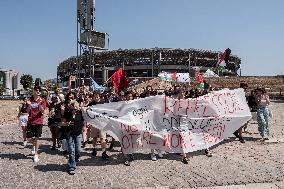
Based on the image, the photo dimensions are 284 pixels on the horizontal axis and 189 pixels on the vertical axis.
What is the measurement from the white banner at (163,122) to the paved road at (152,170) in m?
0.42

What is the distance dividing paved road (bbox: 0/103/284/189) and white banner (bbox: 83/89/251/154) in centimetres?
42

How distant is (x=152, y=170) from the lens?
8.38 meters

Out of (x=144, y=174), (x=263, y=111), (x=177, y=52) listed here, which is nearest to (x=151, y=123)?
(x=144, y=174)

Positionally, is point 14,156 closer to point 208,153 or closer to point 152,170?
point 152,170

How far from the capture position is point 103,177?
25.6 ft

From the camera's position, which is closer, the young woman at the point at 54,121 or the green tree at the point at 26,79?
the young woman at the point at 54,121

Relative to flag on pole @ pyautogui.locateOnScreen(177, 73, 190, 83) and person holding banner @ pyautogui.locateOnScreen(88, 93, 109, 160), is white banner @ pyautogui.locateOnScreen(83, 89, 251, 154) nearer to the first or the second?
person holding banner @ pyautogui.locateOnScreen(88, 93, 109, 160)

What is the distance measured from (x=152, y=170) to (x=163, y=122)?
1796 millimetres

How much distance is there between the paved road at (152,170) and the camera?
287 inches

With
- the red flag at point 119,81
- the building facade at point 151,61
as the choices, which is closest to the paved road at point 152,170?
the red flag at point 119,81

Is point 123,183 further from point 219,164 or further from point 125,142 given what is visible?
point 219,164

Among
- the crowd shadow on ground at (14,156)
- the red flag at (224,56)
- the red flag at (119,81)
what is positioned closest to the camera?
the crowd shadow on ground at (14,156)

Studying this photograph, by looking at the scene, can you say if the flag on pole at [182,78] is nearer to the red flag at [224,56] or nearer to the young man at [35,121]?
the red flag at [224,56]

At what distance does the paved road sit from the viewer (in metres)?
7.30
